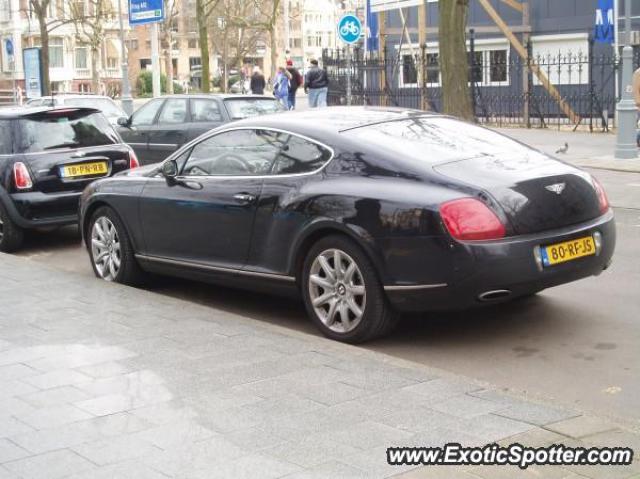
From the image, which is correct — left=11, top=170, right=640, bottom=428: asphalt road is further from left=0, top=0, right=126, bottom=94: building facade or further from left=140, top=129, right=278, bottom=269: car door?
left=0, top=0, right=126, bottom=94: building facade

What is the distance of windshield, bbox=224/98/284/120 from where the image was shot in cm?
1617

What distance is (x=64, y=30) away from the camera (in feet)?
241

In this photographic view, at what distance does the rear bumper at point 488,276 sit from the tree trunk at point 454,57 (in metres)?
12.3

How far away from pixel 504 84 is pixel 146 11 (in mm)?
11144

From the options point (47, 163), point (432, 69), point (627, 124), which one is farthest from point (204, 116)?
point (432, 69)

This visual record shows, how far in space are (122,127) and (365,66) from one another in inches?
583

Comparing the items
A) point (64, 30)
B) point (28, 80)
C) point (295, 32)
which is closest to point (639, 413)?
point (28, 80)

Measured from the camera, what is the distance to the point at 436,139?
684 centimetres

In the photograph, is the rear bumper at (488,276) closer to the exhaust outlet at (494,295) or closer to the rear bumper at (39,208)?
the exhaust outlet at (494,295)

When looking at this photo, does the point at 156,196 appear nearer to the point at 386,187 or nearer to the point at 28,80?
the point at 386,187

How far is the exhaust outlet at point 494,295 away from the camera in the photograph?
5953 millimetres

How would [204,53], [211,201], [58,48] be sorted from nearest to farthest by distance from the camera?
1. [211,201]
2. [204,53]
3. [58,48]

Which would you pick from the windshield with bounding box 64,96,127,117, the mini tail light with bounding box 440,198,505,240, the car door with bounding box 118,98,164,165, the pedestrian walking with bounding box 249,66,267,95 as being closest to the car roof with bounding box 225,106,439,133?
the mini tail light with bounding box 440,198,505,240

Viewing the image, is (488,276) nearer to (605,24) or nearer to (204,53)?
(605,24)
